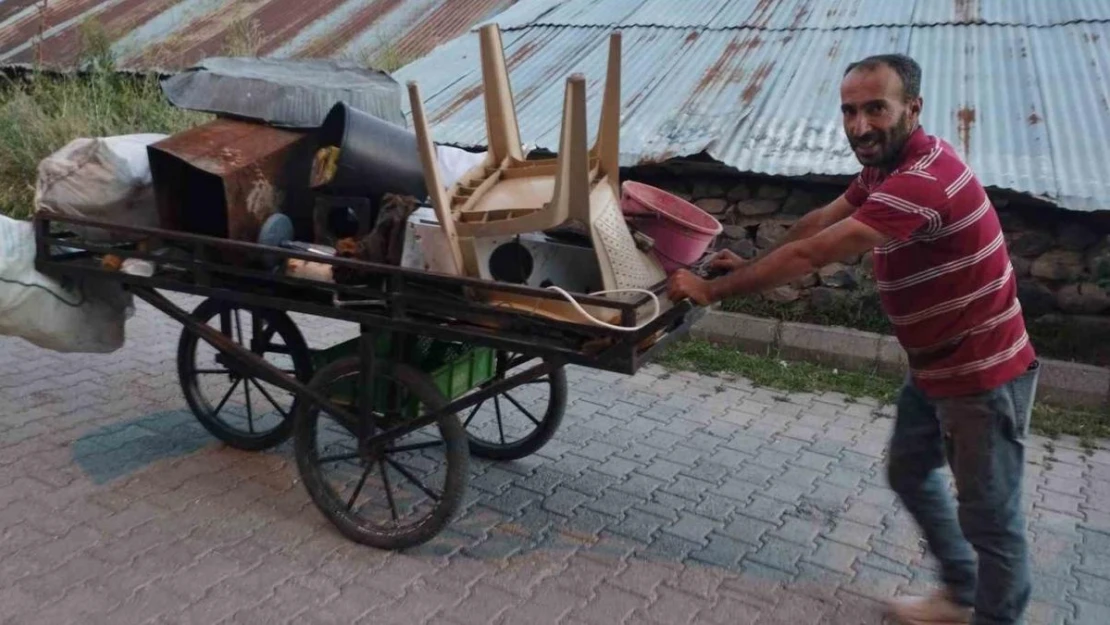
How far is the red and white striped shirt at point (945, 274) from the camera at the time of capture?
8.67 feet

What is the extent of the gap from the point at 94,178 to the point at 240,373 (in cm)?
106

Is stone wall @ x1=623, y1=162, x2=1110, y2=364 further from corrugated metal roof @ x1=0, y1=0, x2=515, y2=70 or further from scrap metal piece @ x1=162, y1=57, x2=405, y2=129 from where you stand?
corrugated metal roof @ x1=0, y1=0, x2=515, y2=70

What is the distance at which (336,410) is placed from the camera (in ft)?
12.0

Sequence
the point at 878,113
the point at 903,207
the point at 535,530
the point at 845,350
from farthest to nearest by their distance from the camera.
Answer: the point at 845,350
the point at 535,530
the point at 878,113
the point at 903,207

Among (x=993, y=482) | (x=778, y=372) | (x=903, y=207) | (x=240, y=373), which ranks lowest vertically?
(x=778, y=372)

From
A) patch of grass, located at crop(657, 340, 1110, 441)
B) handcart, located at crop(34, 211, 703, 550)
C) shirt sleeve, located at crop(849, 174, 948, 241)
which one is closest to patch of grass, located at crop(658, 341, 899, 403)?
patch of grass, located at crop(657, 340, 1110, 441)

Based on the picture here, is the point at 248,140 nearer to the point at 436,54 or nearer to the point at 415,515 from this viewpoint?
the point at 415,515

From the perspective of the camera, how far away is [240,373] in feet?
14.3

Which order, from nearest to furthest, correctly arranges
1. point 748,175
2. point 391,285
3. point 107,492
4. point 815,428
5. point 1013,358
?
1. point 1013,358
2. point 391,285
3. point 107,492
4. point 815,428
5. point 748,175

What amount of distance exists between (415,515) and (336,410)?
614mm

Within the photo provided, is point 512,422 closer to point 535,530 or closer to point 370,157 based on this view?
point 535,530

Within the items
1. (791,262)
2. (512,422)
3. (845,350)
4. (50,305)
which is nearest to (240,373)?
(50,305)

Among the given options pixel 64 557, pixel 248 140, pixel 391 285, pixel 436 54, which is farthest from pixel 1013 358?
pixel 436 54

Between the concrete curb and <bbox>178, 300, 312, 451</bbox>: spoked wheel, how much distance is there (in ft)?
9.42
